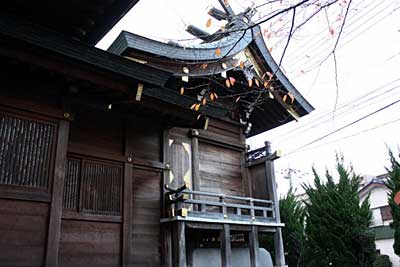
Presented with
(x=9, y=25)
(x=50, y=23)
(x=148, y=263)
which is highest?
(x=50, y=23)

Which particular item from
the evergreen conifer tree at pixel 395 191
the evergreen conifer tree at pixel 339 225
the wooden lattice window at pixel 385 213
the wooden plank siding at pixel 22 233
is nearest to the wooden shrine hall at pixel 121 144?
the wooden plank siding at pixel 22 233

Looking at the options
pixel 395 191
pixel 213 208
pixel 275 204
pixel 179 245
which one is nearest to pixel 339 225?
pixel 395 191

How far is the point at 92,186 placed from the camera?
6105 mm

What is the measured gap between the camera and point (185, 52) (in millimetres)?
7836

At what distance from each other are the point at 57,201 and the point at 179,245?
249cm

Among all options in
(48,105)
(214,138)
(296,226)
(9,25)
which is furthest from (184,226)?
(296,226)

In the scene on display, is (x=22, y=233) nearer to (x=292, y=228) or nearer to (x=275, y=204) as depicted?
(x=275, y=204)

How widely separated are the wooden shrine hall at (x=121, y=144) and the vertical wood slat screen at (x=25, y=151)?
0.01m

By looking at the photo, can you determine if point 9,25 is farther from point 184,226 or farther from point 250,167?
point 250,167

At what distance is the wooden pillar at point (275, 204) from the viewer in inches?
328

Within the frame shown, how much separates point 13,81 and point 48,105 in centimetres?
55

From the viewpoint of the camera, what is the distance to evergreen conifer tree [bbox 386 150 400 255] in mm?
10672

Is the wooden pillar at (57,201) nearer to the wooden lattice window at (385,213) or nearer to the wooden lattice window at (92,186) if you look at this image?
the wooden lattice window at (92,186)

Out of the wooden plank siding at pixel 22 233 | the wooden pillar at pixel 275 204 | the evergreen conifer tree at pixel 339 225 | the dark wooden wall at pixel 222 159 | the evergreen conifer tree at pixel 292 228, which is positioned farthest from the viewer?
the evergreen conifer tree at pixel 292 228
